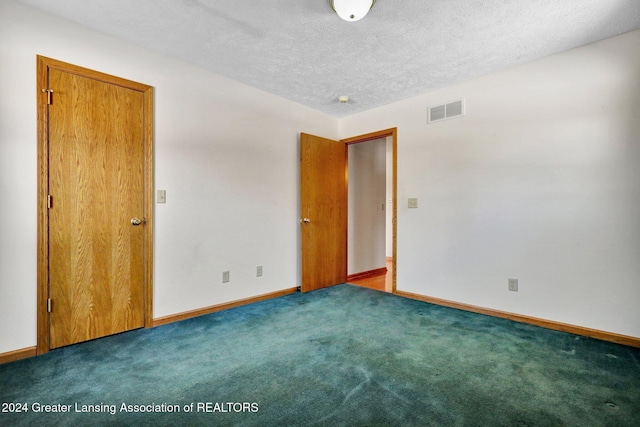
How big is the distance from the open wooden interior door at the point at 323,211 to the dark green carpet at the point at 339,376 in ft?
4.16

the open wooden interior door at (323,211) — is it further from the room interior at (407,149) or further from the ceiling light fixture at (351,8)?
the ceiling light fixture at (351,8)

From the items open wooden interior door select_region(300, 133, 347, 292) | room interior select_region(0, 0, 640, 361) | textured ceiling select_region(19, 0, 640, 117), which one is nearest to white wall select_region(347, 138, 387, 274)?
open wooden interior door select_region(300, 133, 347, 292)

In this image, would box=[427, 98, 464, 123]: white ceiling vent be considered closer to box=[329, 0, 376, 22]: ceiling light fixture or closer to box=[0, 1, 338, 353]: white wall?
box=[0, 1, 338, 353]: white wall

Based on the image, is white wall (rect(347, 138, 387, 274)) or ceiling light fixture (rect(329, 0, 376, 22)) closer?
ceiling light fixture (rect(329, 0, 376, 22))

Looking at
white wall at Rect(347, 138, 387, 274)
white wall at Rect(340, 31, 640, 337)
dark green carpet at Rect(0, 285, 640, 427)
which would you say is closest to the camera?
dark green carpet at Rect(0, 285, 640, 427)

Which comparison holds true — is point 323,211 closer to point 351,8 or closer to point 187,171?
point 187,171

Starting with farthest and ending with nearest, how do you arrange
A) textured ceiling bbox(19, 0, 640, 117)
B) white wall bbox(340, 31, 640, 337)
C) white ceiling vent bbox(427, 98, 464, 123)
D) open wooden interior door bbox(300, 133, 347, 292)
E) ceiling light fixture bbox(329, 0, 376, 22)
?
open wooden interior door bbox(300, 133, 347, 292)
white ceiling vent bbox(427, 98, 464, 123)
white wall bbox(340, 31, 640, 337)
textured ceiling bbox(19, 0, 640, 117)
ceiling light fixture bbox(329, 0, 376, 22)

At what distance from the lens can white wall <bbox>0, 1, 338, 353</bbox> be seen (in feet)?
6.49

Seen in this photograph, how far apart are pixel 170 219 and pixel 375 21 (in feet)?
7.96

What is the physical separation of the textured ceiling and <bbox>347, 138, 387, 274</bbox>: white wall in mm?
1814

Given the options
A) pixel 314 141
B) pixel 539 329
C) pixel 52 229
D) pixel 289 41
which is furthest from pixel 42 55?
pixel 539 329

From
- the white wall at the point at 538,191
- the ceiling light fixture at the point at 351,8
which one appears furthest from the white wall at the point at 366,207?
the ceiling light fixture at the point at 351,8

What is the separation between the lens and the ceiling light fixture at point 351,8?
1.82 m

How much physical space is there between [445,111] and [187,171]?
9.49ft
